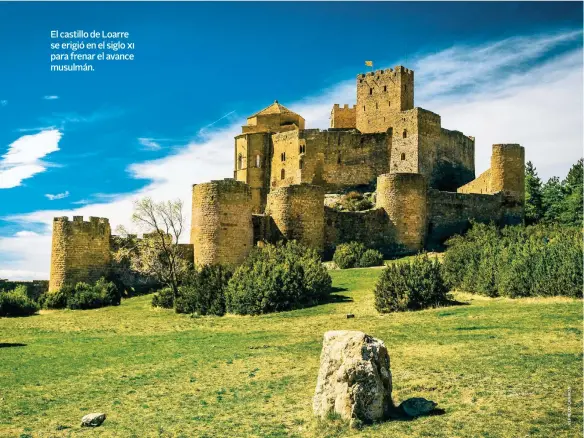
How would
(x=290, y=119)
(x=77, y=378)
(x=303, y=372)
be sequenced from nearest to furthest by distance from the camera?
(x=303, y=372), (x=77, y=378), (x=290, y=119)

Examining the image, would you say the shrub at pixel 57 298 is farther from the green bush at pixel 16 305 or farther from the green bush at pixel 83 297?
the green bush at pixel 16 305

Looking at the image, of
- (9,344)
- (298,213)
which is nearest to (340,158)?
(298,213)

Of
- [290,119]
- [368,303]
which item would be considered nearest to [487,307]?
[368,303]

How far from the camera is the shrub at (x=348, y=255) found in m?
35.2

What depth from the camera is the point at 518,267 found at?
72.8ft

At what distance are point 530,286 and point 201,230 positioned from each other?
53.1ft

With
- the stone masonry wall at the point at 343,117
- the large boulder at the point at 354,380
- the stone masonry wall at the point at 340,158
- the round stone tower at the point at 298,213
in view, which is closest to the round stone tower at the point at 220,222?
the round stone tower at the point at 298,213

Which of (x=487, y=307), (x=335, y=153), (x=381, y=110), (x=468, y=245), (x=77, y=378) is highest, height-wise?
(x=381, y=110)

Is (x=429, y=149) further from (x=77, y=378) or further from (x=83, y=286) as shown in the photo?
(x=77, y=378)

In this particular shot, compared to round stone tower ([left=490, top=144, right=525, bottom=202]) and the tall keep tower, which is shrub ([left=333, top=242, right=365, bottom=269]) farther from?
the tall keep tower

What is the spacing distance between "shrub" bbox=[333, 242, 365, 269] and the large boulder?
2431cm

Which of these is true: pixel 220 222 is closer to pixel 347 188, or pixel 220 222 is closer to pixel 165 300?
pixel 165 300

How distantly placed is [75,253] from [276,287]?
49.3 feet

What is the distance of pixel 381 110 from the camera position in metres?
54.6
